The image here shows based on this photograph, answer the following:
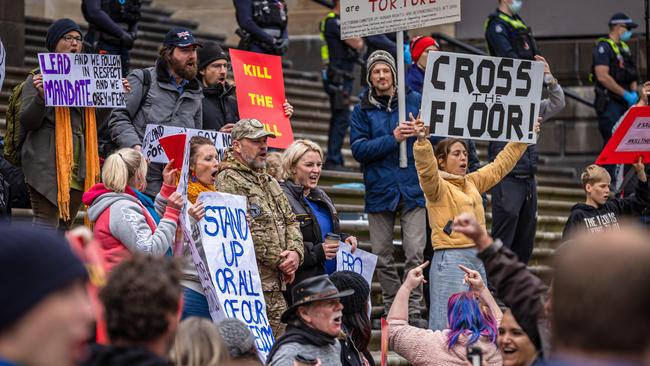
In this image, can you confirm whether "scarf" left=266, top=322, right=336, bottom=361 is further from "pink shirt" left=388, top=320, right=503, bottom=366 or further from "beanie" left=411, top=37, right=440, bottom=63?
"beanie" left=411, top=37, right=440, bottom=63

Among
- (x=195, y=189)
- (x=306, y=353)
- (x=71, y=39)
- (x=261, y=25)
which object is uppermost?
(x=261, y=25)

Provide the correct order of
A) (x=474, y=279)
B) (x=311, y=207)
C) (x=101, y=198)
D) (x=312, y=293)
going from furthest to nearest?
(x=311, y=207)
(x=101, y=198)
(x=474, y=279)
(x=312, y=293)

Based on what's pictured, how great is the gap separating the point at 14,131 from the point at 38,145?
0.60 feet

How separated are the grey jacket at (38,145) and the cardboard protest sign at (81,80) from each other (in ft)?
0.41

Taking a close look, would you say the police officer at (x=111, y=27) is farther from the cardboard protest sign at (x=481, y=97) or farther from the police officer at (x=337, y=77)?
the cardboard protest sign at (x=481, y=97)

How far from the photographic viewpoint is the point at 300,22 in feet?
61.4

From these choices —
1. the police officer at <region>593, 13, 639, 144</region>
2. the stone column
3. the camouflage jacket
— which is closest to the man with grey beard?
the camouflage jacket

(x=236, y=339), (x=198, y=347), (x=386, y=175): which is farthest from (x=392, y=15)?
(x=198, y=347)

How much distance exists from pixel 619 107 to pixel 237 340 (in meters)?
10.5

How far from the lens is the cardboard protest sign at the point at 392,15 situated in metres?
9.81

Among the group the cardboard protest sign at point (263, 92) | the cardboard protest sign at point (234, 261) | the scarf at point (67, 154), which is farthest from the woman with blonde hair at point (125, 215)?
the cardboard protest sign at point (263, 92)

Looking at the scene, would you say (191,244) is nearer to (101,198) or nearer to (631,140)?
(101,198)

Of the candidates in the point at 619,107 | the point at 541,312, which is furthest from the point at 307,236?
the point at 619,107

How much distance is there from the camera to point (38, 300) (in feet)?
7.82
